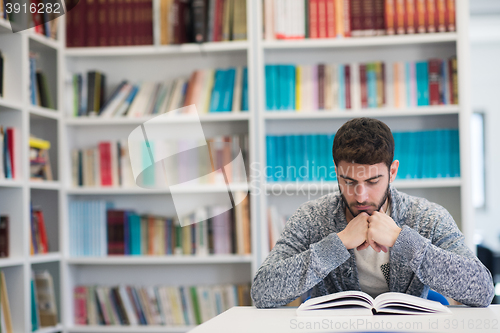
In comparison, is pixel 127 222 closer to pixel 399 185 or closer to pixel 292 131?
pixel 292 131

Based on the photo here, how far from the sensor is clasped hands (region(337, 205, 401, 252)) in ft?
4.68

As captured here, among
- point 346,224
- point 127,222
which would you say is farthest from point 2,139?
point 346,224

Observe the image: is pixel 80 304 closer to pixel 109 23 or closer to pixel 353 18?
pixel 109 23

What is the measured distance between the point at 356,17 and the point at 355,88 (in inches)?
14.6

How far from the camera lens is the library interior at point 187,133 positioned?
8.54 feet

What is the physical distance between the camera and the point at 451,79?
2658 millimetres

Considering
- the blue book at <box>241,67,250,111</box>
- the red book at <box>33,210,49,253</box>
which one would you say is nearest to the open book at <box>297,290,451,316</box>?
the blue book at <box>241,67,250,111</box>

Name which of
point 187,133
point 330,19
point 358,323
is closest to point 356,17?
point 330,19

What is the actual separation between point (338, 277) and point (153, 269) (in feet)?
5.25

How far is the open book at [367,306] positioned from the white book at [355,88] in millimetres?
1569

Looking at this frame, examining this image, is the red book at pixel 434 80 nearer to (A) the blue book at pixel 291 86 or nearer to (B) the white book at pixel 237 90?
(A) the blue book at pixel 291 86

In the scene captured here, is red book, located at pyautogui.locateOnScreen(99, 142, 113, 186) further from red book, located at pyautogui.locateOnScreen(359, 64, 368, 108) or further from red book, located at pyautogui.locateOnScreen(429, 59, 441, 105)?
red book, located at pyautogui.locateOnScreen(429, 59, 441, 105)

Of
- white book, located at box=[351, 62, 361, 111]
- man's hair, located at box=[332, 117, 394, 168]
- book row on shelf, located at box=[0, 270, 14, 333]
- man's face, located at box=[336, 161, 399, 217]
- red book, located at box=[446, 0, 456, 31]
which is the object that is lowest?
book row on shelf, located at box=[0, 270, 14, 333]

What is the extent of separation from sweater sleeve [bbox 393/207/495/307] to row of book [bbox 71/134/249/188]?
4.64 ft
